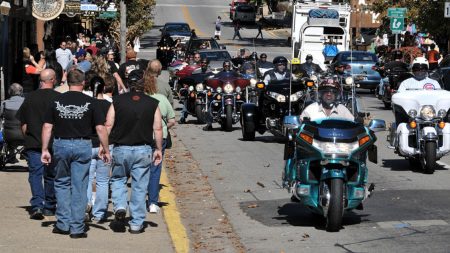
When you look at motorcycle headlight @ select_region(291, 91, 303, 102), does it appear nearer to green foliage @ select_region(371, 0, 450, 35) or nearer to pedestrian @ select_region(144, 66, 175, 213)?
pedestrian @ select_region(144, 66, 175, 213)

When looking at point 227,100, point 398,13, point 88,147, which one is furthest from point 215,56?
point 88,147

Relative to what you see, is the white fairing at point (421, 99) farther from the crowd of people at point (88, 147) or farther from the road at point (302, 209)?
the crowd of people at point (88, 147)

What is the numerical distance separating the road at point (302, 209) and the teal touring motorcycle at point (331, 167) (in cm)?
36

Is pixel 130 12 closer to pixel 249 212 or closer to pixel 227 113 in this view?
pixel 227 113

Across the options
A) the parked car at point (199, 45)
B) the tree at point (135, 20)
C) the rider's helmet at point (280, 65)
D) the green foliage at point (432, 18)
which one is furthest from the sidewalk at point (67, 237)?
the tree at point (135, 20)

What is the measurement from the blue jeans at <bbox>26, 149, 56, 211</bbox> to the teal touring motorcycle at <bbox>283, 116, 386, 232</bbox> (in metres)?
2.90

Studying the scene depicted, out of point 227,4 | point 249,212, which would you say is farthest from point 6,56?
point 227,4

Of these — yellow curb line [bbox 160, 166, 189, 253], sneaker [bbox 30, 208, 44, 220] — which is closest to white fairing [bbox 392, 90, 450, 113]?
yellow curb line [bbox 160, 166, 189, 253]

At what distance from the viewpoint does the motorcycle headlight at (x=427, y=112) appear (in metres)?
18.6

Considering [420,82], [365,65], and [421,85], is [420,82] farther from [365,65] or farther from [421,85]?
[365,65]

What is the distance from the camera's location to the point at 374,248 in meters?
11.9

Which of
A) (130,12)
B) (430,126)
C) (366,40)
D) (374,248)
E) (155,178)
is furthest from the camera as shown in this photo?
(366,40)

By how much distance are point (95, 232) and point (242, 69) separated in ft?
60.2

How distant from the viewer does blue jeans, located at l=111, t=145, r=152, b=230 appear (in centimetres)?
1246
